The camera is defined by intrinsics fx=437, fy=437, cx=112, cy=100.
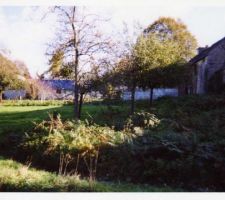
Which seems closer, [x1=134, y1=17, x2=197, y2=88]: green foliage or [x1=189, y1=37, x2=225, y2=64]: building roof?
[x1=134, y1=17, x2=197, y2=88]: green foliage

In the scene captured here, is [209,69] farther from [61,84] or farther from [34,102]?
[61,84]

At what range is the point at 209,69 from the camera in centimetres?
2230

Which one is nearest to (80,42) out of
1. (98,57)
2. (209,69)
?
(98,57)

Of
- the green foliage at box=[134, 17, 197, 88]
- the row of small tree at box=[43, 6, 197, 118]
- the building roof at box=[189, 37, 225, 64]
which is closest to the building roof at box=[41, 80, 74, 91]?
the row of small tree at box=[43, 6, 197, 118]

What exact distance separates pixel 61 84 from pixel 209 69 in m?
12.6

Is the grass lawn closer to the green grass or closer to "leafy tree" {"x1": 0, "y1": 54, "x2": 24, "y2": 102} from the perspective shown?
"leafy tree" {"x1": 0, "y1": 54, "x2": 24, "y2": 102}

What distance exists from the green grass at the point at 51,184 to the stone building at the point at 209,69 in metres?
13.9

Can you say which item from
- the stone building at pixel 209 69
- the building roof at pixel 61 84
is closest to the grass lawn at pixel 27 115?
the building roof at pixel 61 84

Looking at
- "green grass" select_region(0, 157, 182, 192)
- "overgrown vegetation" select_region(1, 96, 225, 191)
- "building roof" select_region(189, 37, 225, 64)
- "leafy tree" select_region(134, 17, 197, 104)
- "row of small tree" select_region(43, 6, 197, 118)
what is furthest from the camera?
"building roof" select_region(189, 37, 225, 64)

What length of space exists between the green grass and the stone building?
548 inches

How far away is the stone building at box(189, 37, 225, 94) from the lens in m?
21.0

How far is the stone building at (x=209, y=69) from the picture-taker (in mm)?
20969

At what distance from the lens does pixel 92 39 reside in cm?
1032

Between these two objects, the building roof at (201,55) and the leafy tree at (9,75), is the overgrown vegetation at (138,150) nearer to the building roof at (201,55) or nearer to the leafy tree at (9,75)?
the leafy tree at (9,75)
